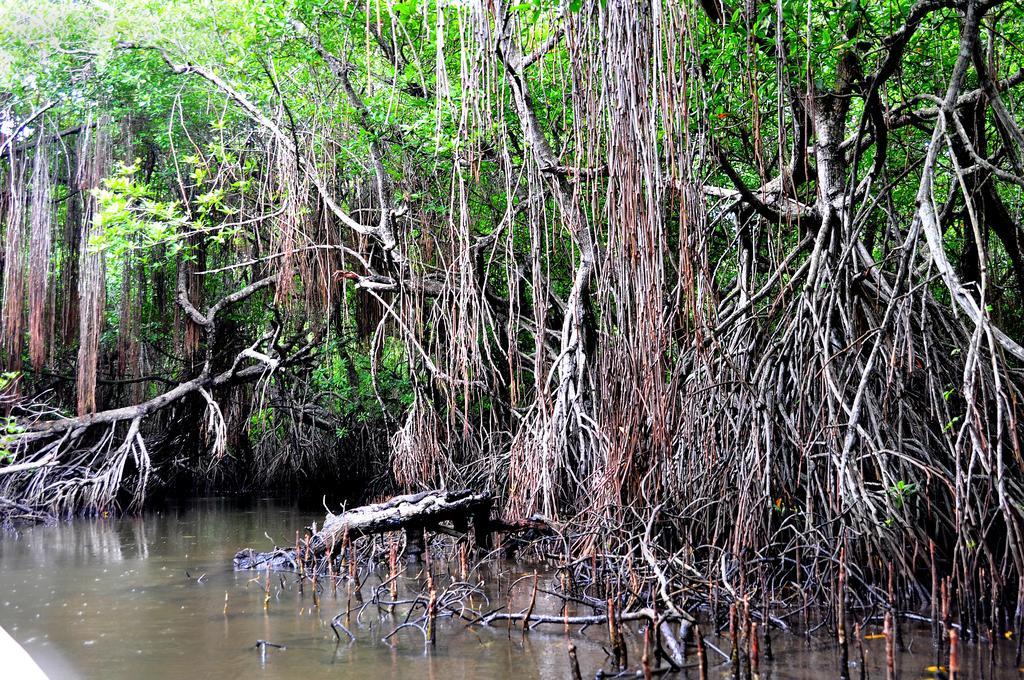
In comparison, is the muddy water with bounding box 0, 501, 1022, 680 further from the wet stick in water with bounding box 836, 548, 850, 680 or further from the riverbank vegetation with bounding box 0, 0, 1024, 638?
the riverbank vegetation with bounding box 0, 0, 1024, 638

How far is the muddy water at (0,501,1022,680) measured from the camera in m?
3.34

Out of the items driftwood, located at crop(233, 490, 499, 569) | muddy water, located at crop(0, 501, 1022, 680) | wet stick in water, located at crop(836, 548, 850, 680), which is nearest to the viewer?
wet stick in water, located at crop(836, 548, 850, 680)

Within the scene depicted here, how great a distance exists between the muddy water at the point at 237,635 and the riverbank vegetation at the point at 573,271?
42 cm

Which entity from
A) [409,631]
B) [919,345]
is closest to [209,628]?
[409,631]

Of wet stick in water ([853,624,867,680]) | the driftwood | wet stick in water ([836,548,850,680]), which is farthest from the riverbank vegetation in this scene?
the driftwood

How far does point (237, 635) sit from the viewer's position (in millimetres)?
3967

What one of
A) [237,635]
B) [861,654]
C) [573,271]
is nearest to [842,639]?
[861,654]

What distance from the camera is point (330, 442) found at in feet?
36.2

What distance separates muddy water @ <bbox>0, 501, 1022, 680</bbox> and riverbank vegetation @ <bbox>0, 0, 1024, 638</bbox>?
419 mm

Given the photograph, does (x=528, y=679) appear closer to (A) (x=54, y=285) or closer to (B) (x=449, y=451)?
(B) (x=449, y=451)

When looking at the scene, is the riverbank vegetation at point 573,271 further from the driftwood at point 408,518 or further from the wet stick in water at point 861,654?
the driftwood at point 408,518

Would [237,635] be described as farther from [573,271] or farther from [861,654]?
[861,654]

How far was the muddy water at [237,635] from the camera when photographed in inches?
131

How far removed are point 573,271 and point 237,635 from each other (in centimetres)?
255
